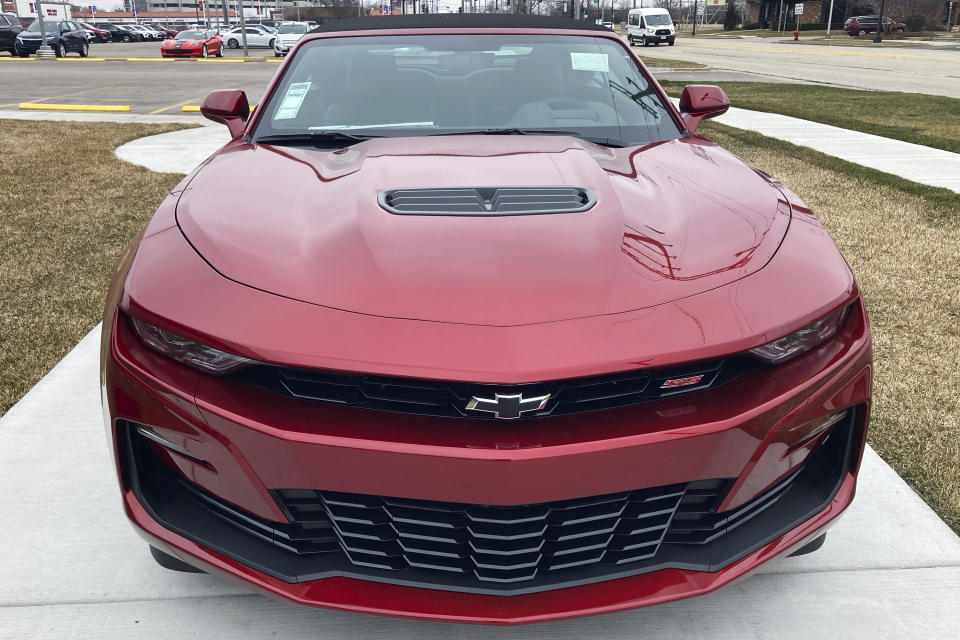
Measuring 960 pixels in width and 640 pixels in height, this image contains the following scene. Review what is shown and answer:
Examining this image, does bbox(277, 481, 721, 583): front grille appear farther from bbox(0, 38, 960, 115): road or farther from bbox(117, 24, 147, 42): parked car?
bbox(117, 24, 147, 42): parked car

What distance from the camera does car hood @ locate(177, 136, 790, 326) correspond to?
5.27 ft

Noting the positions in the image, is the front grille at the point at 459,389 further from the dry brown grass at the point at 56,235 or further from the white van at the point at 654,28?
the white van at the point at 654,28

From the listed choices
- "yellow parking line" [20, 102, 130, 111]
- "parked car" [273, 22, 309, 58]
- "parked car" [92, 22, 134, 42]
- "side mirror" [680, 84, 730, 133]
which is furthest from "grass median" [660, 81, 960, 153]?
"parked car" [92, 22, 134, 42]

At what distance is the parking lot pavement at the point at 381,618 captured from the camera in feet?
6.28

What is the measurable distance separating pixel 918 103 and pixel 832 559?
42.2 ft

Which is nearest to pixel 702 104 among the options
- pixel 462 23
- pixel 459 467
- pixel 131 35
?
pixel 462 23

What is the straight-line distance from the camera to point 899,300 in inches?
162

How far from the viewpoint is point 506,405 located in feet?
4.92

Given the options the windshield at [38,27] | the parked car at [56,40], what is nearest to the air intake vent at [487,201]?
the parked car at [56,40]

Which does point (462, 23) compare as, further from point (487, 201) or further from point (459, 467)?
point (459, 467)

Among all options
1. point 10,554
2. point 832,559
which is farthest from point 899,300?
point 10,554

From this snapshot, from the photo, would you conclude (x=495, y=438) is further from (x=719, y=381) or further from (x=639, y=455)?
(x=719, y=381)

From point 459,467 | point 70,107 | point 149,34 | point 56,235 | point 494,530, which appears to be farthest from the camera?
point 149,34

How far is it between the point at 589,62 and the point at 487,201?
1490 millimetres
